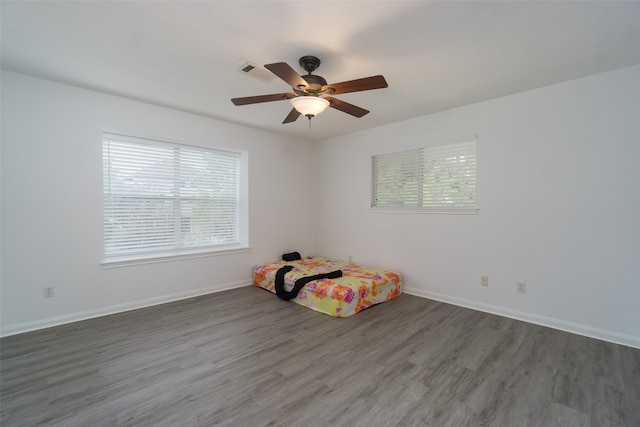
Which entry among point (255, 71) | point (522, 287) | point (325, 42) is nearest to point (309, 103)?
point (325, 42)

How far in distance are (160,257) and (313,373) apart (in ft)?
8.47

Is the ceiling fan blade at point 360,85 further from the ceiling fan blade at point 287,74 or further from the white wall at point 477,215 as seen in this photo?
the white wall at point 477,215

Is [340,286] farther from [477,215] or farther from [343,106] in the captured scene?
[343,106]

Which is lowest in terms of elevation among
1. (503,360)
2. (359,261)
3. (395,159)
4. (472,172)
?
(503,360)

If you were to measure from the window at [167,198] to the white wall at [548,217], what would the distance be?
275 cm

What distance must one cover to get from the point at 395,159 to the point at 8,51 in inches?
168

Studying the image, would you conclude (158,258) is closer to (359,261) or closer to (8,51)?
(8,51)

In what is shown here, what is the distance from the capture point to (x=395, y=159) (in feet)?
14.5

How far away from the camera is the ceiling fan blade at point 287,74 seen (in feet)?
6.20

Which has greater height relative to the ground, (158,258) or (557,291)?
(158,258)

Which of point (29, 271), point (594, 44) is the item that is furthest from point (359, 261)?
point (29, 271)

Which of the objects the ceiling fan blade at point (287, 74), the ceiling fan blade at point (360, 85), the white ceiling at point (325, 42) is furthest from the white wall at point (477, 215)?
the ceiling fan blade at point (287, 74)

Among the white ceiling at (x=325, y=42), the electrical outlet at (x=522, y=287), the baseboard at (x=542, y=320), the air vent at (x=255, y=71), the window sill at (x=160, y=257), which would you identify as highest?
Answer: the white ceiling at (x=325, y=42)

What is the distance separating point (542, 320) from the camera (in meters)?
3.08
